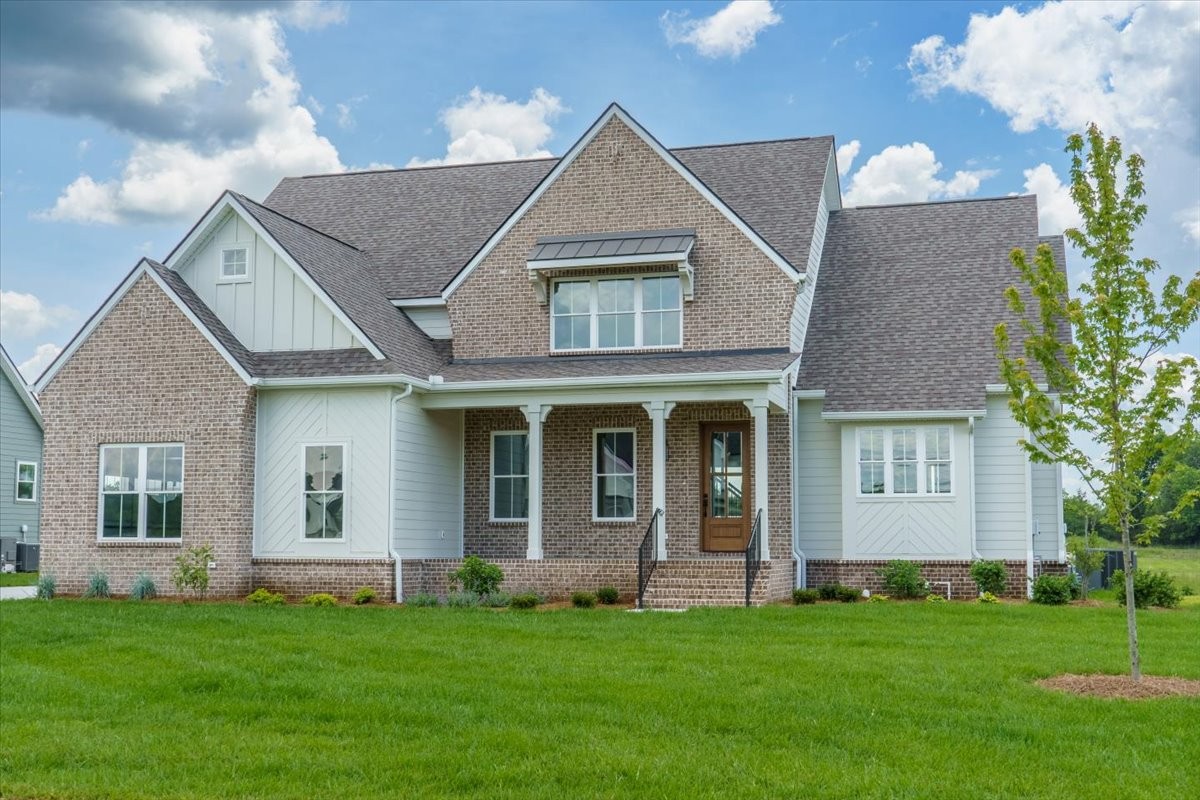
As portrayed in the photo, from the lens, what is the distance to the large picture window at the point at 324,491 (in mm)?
21000

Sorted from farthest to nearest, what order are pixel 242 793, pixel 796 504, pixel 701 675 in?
pixel 796 504, pixel 701 675, pixel 242 793

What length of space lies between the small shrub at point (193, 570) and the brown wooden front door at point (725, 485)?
8.35m

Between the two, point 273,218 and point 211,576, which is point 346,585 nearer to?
point 211,576

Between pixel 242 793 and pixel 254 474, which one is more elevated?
pixel 254 474

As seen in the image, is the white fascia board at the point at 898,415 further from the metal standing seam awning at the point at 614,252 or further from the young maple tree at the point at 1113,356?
the young maple tree at the point at 1113,356

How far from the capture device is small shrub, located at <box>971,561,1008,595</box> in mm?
20797

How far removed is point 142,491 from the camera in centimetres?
2150

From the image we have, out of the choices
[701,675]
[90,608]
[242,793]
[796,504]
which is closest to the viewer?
[242,793]

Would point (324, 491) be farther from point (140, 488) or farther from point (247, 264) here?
point (247, 264)

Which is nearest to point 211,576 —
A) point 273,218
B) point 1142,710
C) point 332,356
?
point 332,356

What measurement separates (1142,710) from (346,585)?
1347 centimetres

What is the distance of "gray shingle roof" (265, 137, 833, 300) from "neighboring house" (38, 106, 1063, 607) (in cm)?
25

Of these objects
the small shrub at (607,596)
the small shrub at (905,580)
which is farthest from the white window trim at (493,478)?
the small shrub at (905,580)

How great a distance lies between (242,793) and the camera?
807cm
